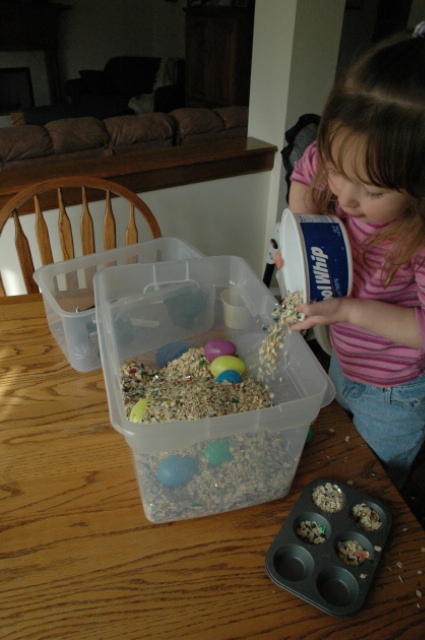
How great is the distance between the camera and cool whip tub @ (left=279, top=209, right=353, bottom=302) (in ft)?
2.27

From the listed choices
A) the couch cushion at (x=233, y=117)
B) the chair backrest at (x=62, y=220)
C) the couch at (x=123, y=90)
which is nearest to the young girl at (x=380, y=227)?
the chair backrest at (x=62, y=220)

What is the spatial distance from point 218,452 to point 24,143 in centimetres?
214

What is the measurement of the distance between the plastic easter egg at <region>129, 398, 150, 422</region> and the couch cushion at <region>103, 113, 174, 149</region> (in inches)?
83.6

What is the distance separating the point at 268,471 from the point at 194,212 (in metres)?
1.49

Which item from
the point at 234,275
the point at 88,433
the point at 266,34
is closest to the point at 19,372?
the point at 88,433

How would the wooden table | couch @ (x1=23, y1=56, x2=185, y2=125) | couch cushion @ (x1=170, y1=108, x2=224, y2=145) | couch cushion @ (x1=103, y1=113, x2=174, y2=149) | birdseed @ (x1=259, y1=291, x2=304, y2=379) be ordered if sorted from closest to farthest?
1. the wooden table
2. birdseed @ (x1=259, y1=291, x2=304, y2=379)
3. couch cushion @ (x1=103, y1=113, x2=174, y2=149)
4. couch cushion @ (x1=170, y1=108, x2=224, y2=145)
5. couch @ (x1=23, y1=56, x2=185, y2=125)

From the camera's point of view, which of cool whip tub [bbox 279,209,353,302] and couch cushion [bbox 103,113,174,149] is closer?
cool whip tub [bbox 279,209,353,302]

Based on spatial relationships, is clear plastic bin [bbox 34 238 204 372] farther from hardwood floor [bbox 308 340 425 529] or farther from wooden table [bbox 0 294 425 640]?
hardwood floor [bbox 308 340 425 529]

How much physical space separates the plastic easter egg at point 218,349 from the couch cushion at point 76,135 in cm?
190

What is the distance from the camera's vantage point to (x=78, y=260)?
3.23ft

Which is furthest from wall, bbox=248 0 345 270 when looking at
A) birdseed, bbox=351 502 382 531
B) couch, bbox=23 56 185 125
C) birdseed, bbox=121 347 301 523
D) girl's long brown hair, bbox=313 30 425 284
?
couch, bbox=23 56 185 125

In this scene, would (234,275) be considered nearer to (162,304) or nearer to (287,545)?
(162,304)

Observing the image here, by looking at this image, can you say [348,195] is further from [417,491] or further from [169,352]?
[417,491]

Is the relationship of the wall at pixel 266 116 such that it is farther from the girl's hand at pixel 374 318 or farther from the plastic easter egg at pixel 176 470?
the plastic easter egg at pixel 176 470
